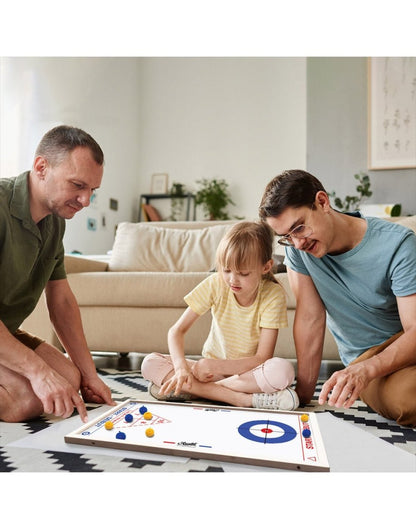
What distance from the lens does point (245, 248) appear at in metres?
1.36

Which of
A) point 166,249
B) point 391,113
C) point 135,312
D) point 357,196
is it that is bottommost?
point 135,312

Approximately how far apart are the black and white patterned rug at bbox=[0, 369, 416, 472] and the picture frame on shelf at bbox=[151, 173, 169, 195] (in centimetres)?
419

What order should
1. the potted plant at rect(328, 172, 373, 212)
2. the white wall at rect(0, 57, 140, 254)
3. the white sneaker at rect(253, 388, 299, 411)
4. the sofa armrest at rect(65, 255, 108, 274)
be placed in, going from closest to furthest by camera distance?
the white sneaker at rect(253, 388, 299, 411), the sofa armrest at rect(65, 255, 108, 274), the white wall at rect(0, 57, 140, 254), the potted plant at rect(328, 172, 373, 212)

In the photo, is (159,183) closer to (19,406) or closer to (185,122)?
(185,122)

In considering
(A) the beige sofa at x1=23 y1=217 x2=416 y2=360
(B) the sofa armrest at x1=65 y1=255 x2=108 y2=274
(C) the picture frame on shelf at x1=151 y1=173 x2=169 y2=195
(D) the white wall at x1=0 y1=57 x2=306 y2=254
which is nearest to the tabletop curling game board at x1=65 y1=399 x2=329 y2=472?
(A) the beige sofa at x1=23 y1=217 x2=416 y2=360

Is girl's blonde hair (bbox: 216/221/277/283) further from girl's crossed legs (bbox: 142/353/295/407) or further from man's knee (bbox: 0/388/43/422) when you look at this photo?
man's knee (bbox: 0/388/43/422)

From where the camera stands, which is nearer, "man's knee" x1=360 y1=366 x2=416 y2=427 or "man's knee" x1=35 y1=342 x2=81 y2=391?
"man's knee" x1=360 y1=366 x2=416 y2=427

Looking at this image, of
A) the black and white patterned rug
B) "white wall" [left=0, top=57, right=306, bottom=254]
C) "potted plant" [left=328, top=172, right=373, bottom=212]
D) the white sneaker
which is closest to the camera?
the black and white patterned rug

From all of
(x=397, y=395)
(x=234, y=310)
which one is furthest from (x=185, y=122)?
(x=397, y=395)

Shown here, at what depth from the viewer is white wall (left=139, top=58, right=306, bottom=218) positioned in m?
4.86

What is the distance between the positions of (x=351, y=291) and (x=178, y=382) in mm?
513

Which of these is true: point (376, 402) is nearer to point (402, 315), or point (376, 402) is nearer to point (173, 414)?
point (402, 315)

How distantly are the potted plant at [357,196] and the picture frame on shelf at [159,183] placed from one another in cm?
205
